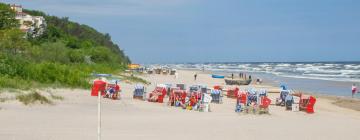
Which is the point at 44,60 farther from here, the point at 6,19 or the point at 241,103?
the point at 241,103

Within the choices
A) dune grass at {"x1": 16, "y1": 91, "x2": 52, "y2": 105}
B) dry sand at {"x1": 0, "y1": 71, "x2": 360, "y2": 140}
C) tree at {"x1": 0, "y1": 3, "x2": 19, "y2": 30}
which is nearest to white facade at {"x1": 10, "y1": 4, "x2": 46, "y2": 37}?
tree at {"x1": 0, "y1": 3, "x2": 19, "y2": 30}

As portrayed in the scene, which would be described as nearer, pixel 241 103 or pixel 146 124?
pixel 146 124

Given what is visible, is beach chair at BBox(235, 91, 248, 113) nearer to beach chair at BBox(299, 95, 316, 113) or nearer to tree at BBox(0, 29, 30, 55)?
beach chair at BBox(299, 95, 316, 113)

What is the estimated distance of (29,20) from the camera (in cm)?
7844

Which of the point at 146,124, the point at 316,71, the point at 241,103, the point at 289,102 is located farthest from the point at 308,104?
the point at 316,71

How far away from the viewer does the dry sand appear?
1154 centimetres

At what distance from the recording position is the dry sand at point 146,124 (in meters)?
11.5

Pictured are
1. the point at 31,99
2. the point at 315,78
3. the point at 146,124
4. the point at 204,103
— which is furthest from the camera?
the point at 315,78

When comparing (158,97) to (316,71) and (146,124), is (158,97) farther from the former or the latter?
(316,71)

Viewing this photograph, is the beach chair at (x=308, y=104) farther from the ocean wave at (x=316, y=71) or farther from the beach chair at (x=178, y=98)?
the ocean wave at (x=316, y=71)

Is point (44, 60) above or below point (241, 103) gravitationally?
above

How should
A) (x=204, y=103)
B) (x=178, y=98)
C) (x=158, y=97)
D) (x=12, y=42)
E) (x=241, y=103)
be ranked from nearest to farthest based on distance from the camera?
(x=204, y=103) < (x=241, y=103) < (x=178, y=98) < (x=158, y=97) < (x=12, y=42)

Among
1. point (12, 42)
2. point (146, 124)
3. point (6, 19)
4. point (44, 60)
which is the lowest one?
point (146, 124)

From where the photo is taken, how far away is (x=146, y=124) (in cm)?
1387
